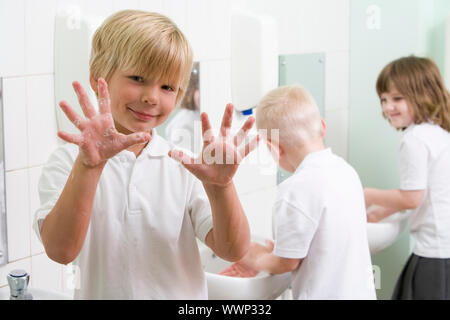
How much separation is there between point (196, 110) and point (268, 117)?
16 centimetres

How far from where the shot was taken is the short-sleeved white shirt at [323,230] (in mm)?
1235

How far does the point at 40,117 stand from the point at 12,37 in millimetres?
132

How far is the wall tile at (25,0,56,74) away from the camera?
3.09 ft

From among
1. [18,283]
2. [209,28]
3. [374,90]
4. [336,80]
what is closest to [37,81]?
[18,283]

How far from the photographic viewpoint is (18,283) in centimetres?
90

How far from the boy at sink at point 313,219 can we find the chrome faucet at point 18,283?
1.72ft

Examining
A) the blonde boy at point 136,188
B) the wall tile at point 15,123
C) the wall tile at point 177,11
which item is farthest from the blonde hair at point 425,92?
the wall tile at point 15,123

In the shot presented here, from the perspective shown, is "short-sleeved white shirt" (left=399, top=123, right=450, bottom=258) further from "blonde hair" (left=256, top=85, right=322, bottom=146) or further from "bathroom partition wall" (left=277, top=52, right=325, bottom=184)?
"blonde hair" (left=256, top=85, right=322, bottom=146)

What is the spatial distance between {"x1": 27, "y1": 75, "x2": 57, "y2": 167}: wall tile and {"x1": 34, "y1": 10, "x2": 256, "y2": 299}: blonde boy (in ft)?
0.43

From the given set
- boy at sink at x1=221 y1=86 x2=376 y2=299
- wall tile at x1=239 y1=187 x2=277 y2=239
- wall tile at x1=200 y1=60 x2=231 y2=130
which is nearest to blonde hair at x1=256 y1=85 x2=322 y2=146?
boy at sink at x1=221 y1=86 x2=376 y2=299

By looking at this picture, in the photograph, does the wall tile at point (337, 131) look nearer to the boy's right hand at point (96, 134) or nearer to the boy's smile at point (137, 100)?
the boy's smile at point (137, 100)

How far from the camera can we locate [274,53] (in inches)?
55.7

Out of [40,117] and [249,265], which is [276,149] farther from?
[40,117]
